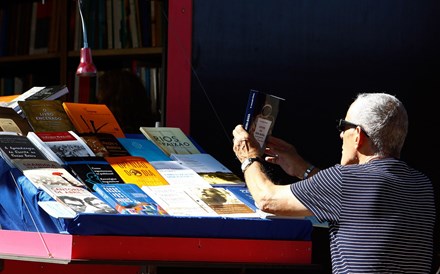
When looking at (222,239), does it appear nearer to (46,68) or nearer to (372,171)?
(372,171)

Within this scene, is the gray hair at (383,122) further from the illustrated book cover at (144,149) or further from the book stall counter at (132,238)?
the illustrated book cover at (144,149)

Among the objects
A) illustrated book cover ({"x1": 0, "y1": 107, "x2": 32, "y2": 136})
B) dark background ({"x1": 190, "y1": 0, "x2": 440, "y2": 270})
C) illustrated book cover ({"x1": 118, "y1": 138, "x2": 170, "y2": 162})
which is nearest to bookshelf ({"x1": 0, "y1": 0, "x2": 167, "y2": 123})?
dark background ({"x1": 190, "y1": 0, "x2": 440, "y2": 270})

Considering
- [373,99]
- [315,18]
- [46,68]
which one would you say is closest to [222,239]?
[373,99]

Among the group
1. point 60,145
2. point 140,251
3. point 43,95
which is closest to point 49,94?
point 43,95

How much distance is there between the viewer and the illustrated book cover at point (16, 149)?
333cm

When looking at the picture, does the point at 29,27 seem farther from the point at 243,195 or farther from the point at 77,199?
the point at 77,199

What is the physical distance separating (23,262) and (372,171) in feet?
4.45

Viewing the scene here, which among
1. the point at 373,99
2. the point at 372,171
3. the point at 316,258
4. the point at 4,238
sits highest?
the point at 373,99

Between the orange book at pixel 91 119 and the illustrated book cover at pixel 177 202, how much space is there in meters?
0.51

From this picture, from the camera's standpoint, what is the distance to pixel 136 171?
3541 millimetres

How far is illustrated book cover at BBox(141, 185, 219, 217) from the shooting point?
128 inches

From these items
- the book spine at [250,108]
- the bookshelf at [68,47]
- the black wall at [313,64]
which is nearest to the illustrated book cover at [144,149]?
the book spine at [250,108]

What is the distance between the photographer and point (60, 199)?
309 centimetres

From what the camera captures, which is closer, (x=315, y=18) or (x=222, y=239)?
(x=222, y=239)
